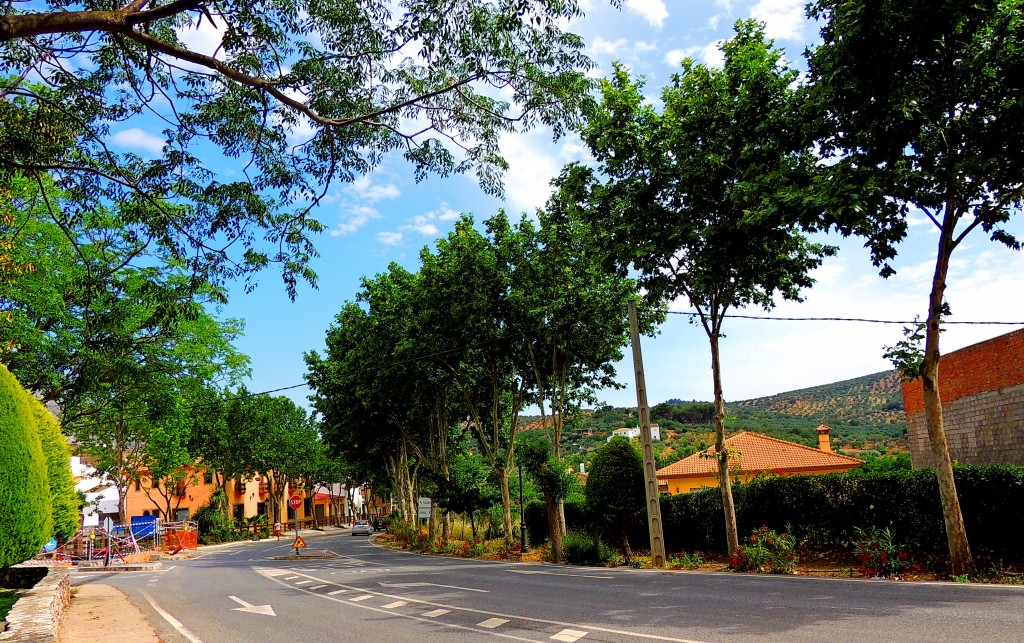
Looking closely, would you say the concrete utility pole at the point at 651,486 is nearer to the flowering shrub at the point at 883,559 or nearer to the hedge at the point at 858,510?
the hedge at the point at 858,510

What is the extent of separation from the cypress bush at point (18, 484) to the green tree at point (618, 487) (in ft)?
46.2

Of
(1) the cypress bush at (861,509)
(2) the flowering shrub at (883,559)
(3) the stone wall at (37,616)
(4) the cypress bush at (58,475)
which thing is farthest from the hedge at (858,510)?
(3) the stone wall at (37,616)

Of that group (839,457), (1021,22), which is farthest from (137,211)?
(839,457)

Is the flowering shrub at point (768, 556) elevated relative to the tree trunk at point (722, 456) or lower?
lower

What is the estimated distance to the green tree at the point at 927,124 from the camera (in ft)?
35.3

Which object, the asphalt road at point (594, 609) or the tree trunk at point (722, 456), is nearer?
the asphalt road at point (594, 609)

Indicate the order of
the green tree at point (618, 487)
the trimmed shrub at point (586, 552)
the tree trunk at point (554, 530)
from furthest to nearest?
the tree trunk at point (554, 530)
the green tree at point (618, 487)
the trimmed shrub at point (586, 552)

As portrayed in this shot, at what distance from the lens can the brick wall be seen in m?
17.2

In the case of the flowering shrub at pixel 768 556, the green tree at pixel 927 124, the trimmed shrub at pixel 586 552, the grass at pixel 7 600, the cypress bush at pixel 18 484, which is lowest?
the trimmed shrub at pixel 586 552

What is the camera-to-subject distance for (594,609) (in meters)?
10.2

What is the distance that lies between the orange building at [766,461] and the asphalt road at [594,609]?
73.6 feet

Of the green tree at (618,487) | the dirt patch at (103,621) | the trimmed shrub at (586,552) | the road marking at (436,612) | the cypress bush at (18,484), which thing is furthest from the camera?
the green tree at (618,487)

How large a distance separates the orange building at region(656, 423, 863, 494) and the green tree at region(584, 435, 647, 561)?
49.2 ft

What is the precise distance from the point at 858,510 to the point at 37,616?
1608 cm
